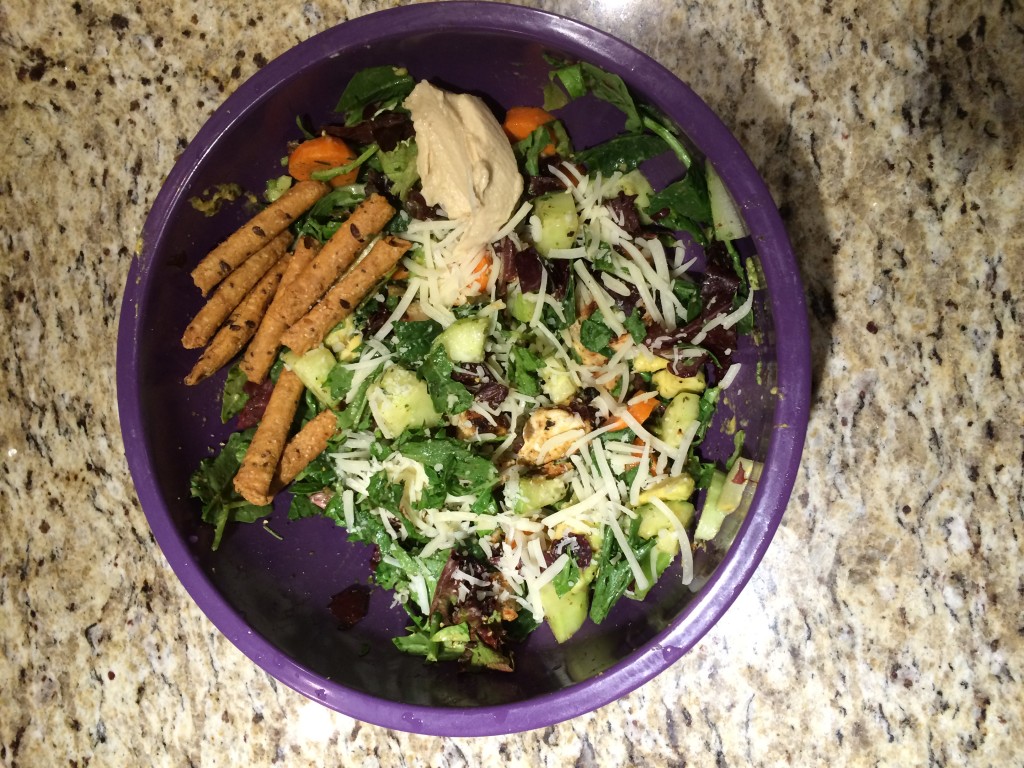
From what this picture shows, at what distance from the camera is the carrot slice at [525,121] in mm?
1648

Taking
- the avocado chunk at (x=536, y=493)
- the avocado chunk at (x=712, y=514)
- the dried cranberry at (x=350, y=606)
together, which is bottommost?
the dried cranberry at (x=350, y=606)

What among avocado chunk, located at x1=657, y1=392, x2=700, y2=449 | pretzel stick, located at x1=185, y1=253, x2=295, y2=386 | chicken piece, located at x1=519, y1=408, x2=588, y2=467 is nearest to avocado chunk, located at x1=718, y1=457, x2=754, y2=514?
avocado chunk, located at x1=657, y1=392, x2=700, y2=449

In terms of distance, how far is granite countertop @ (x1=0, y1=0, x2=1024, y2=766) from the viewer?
1699 millimetres

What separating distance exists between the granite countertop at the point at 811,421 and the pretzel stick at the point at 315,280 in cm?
45

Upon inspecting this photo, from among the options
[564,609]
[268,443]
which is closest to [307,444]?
[268,443]

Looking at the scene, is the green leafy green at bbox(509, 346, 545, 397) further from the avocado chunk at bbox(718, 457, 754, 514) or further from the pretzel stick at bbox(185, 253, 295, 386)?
the pretzel stick at bbox(185, 253, 295, 386)

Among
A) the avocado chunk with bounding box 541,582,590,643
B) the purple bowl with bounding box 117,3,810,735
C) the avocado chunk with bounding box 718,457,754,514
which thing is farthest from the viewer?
the avocado chunk with bounding box 541,582,590,643

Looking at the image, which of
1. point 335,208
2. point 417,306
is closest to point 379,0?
point 335,208

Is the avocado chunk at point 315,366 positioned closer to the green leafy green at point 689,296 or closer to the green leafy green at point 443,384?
the green leafy green at point 443,384

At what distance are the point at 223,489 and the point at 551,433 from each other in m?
0.76

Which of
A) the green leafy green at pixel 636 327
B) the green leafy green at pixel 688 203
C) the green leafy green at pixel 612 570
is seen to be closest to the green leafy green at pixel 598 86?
the green leafy green at pixel 688 203

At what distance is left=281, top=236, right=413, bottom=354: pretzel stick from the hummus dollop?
0.14 meters

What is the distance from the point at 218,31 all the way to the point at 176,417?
0.92m

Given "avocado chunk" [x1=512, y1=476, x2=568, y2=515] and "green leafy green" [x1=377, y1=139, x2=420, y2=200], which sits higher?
"green leafy green" [x1=377, y1=139, x2=420, y2=200]
